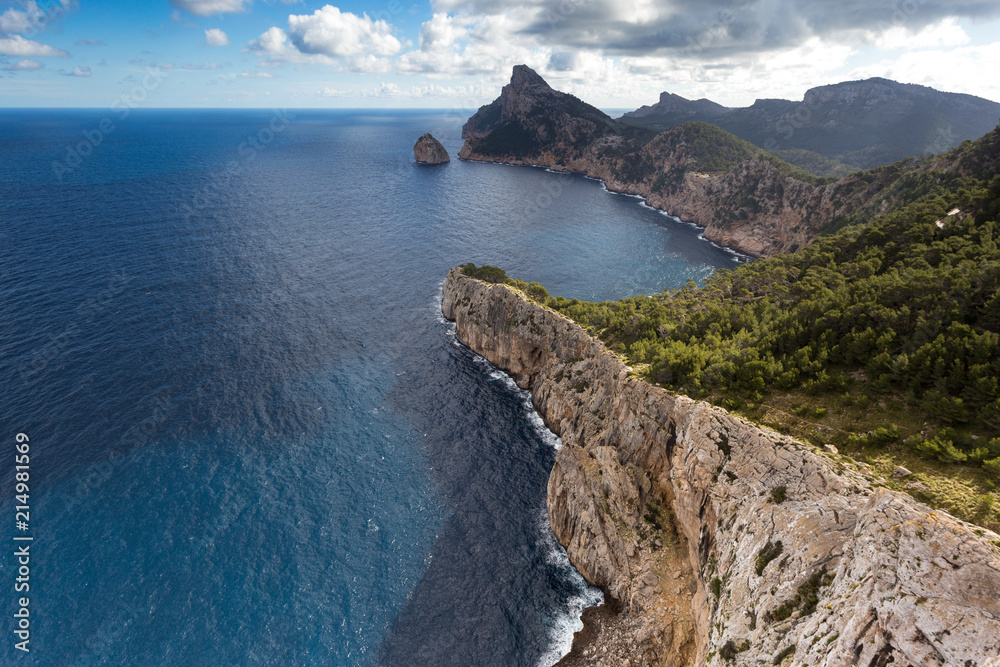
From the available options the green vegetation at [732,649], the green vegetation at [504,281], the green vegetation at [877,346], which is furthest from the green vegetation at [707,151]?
the green vegetation at [732,649]

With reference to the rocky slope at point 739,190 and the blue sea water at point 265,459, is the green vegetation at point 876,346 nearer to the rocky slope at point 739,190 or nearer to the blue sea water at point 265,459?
the blue sea water at point 265,459

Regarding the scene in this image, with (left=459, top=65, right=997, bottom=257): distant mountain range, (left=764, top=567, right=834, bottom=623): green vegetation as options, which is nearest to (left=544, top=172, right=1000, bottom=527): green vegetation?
(left=764, top=567, right=834, bottom=623): green vegetation

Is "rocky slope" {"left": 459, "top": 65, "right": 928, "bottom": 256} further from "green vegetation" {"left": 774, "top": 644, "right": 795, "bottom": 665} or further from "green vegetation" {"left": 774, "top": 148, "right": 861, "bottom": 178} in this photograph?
"green vegetation" {"left": 774, "top": 644, "right": 795, "bottom": 665}

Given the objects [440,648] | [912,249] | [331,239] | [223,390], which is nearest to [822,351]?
[912,249]

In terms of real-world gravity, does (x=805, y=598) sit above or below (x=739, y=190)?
below

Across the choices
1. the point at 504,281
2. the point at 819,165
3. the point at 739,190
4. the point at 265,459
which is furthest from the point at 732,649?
the point at 819,165

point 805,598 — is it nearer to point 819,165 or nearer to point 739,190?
point 739,190
